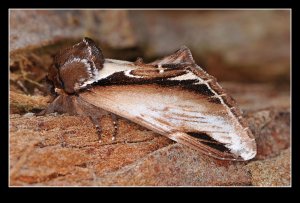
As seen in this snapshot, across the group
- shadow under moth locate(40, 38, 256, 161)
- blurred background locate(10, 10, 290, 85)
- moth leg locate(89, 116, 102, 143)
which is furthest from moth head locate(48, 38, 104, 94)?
blurred background locate(10, 10, 290, 85)

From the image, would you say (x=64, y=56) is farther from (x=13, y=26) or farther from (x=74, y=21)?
(x=74, y=21)

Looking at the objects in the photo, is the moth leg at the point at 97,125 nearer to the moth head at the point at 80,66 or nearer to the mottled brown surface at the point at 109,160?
the mottled brown surface at the point at 109,160

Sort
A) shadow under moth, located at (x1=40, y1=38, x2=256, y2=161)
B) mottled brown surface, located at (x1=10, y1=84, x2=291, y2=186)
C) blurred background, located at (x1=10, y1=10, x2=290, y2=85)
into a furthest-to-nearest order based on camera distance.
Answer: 1. blurred background, located at (x1=10, y1=10, x2=290, y2=85)
2. shadow under moth, located at (x1=40, y1=38, x2=256, y2=161)
3. mottled brown surface, located at (x1=10, y1=84, x2=291, y2=186)

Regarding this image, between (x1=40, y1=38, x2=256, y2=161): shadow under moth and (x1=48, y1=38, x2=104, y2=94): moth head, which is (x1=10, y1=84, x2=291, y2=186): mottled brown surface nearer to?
(x1=40, y1=38, x2=256, y2=161): shadow under moth

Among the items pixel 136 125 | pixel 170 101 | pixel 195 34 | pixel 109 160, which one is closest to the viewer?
pixel 109 160

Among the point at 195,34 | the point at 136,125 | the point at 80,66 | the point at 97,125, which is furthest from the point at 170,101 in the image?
the point at 195,34

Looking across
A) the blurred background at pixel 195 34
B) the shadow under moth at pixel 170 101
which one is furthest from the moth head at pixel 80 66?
the blurred background at pixel 195 34

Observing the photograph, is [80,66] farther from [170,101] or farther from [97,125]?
[170,101]
